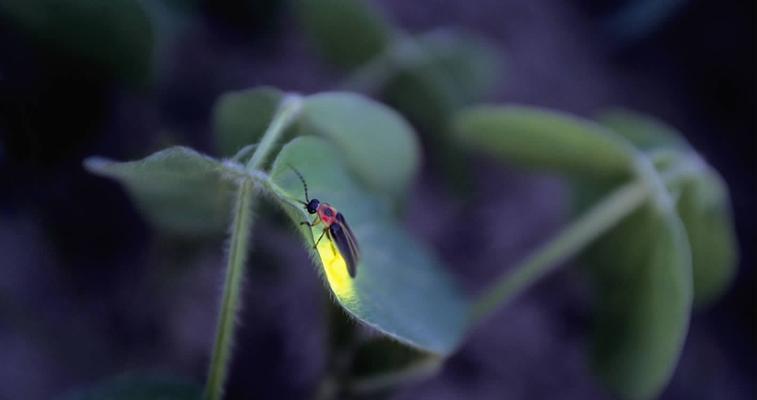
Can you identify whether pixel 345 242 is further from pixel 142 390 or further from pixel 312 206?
pixel 142 390

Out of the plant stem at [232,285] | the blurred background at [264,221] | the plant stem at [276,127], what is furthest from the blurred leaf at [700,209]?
the plant stem at [232,285]

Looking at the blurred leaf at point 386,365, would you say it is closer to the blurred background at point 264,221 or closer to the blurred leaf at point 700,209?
the blurred background at point 264,221

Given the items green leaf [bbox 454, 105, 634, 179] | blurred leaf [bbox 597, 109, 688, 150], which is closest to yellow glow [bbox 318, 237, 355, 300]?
green leaf [bbox 454, 105, 634, 179]

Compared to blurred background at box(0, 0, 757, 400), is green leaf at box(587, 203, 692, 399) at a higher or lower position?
lower

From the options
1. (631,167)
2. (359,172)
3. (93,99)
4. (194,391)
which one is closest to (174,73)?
(93,99)

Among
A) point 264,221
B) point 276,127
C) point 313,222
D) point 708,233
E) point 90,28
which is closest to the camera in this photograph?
point 313,222

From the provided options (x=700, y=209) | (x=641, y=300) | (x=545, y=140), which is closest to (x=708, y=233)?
(x=700, y=209)

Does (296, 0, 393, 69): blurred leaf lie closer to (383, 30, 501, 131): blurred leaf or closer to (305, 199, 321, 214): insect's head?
(383, 30, 501, 131): blurred leaf

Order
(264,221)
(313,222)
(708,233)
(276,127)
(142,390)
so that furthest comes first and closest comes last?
(708,233), (264,221), (142,390), (276,127), (313,222)
